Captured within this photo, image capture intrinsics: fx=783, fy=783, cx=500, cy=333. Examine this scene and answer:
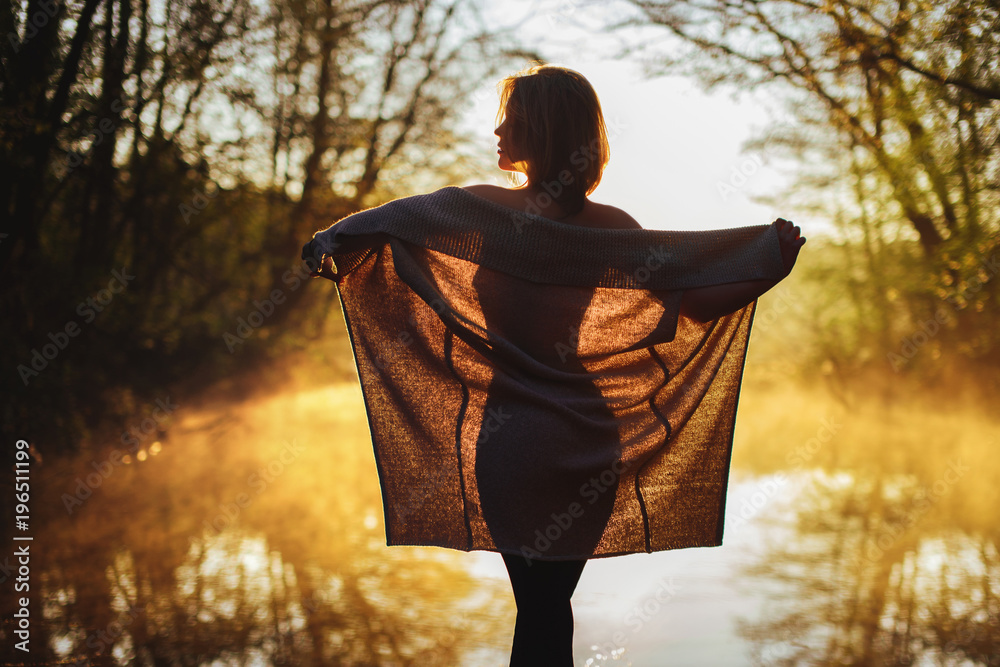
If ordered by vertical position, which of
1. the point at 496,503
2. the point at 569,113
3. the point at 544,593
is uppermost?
the point at 569,113

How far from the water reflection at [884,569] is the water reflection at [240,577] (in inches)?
58.7

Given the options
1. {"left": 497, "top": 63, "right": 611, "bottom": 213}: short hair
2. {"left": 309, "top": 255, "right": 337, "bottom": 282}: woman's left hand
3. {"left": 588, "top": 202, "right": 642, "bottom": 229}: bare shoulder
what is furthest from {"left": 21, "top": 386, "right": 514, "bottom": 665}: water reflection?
{"left": 497, "top": 63, "right": 611, "bottom": 213}: short hair

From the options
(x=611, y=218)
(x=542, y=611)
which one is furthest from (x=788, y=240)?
(x=542, y=611)

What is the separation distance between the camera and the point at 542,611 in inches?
80.4

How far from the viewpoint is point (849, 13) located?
411cm

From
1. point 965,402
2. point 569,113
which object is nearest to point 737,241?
point 569,113

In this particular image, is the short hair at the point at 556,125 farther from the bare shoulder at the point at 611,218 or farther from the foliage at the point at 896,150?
the foliage at the point at 896,150

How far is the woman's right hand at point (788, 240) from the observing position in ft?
7.38

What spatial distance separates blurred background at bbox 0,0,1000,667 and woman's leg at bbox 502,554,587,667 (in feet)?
3.48

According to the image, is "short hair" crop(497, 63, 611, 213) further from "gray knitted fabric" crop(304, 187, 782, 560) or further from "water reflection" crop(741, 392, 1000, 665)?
"water reflection" crop(741, 392, 1000, 665)

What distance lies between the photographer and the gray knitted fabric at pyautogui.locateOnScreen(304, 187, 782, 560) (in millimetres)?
2090

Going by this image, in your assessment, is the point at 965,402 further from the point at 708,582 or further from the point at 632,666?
the point at 632,666

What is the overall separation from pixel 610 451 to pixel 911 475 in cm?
742

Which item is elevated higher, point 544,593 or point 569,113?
point 569,113
